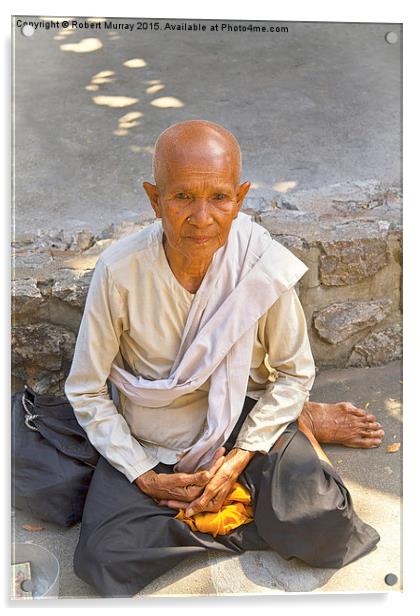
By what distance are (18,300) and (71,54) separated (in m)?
0.93

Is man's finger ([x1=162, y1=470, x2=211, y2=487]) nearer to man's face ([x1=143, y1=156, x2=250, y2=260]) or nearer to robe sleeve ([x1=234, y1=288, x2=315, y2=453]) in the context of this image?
robe sleeve ([x1=234, y1=288, x2=315, y2=453])

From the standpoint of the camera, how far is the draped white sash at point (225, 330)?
327cm

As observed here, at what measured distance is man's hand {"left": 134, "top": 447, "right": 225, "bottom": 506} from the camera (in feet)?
10.8

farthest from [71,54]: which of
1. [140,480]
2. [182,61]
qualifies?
[140,480]

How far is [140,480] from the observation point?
3.34 meters

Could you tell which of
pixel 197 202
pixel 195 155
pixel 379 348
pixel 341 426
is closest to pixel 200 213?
pixel 197 202

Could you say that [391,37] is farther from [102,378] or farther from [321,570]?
[321,570]

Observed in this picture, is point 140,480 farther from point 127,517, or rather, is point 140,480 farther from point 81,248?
point 81,248

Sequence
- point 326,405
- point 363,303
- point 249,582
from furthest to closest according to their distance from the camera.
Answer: point 363,303, point 326,405, point 249,582

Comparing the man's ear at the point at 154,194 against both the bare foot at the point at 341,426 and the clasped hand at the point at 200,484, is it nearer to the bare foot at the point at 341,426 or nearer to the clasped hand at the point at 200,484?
the clasped hand at the point at 200,484

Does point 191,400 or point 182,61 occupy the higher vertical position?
point 182,61

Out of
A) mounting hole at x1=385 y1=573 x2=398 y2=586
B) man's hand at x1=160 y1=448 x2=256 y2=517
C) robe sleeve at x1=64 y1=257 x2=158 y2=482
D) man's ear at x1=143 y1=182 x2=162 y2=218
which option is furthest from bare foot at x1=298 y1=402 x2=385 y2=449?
man's ear at x1=143 y1=182 x2=162 y2=218

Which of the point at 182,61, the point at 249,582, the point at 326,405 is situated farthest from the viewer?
the point at 326,405

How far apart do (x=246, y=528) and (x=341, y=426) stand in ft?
2.13
